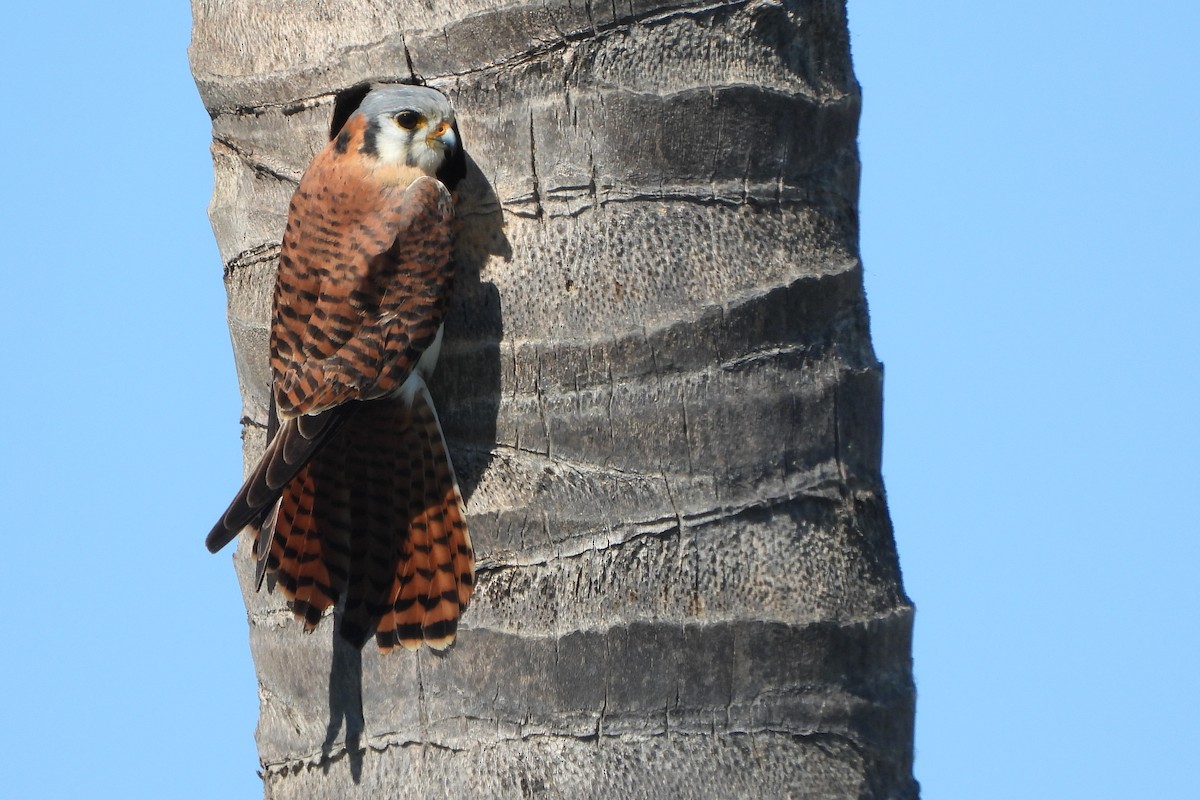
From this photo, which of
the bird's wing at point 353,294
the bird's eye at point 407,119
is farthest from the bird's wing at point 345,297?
the bird's eye at point 407,119

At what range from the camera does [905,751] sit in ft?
7.97

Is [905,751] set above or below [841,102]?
below

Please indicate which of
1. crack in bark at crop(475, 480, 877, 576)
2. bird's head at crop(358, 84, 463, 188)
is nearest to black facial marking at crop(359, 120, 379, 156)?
bird's head at crop(358, 84, 463, 188)

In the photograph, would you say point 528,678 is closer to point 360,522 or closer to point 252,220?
point 360,522

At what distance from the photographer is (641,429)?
2217 millimetres

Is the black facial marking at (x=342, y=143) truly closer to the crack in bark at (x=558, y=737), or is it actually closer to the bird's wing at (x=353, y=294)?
the bird's wing at (x=353, y=294)

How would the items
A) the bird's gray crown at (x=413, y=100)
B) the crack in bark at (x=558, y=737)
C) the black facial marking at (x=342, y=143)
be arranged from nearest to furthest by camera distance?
1. the crack in bark at (x=558, y=737)
2. the bird's gray crown at (x=413, y=100)
3. the black facial marking at (x=342, y=143)

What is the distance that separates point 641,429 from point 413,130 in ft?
2.20

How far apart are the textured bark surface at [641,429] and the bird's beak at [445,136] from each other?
35mm

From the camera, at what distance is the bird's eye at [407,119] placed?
7.79 ft

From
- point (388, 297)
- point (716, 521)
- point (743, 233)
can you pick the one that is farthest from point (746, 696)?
point (388, 297)

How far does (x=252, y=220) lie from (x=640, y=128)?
31.1 inches

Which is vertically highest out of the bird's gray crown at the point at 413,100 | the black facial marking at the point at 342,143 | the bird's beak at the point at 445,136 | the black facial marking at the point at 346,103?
the black facial marking at the point at 346,103

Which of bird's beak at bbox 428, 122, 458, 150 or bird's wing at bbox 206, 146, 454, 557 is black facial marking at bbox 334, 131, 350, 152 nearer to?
bird's wing at bbox 206, 146, 454, 557
